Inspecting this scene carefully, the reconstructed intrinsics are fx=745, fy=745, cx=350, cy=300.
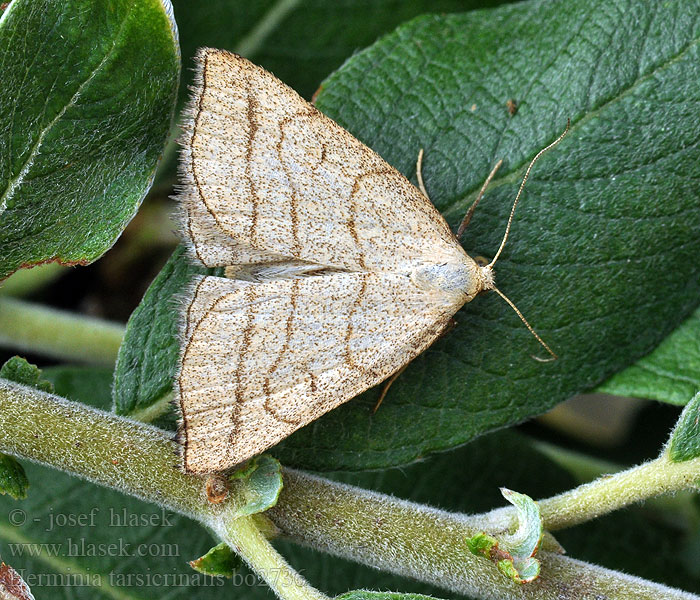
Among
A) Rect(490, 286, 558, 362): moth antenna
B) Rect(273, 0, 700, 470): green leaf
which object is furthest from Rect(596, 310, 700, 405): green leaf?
Rect(490, 286, 558, 362): moth antenna

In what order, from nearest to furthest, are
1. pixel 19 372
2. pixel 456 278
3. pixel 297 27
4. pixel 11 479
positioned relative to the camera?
pixel 11 479 < pixel 19 372 < pixel 456 278 < pixel 297 27

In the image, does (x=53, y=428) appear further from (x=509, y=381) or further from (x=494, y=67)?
(x=494, y=67)

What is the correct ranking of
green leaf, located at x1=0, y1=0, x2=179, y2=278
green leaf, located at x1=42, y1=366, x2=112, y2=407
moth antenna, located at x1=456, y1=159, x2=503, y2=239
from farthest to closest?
green leaf, located at x1=42, y1=366, x2=112, y2=407, moth antenna, located at x1=456, y1=159, x2=503, y2=239, green leaf, located at x1=0, y1=0, x2=179, y2=278

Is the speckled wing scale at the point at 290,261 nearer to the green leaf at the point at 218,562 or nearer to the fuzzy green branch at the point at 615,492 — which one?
the green leaf at the point at 218,562

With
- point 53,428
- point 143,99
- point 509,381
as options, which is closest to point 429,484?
point 509,381

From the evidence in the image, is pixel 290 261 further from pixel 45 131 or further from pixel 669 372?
pixel 669 372

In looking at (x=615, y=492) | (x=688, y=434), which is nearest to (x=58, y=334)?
(x=615, y=492)

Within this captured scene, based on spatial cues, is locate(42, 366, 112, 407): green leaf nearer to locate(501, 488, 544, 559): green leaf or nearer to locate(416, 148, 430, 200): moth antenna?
locate(416, 148, 430, 200): moth antenna

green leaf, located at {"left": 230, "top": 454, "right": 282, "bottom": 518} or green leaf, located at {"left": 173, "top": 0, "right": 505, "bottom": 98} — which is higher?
green leaf, located at {"left": 173, "top": 0, "right": 505, "bottom": 98}
